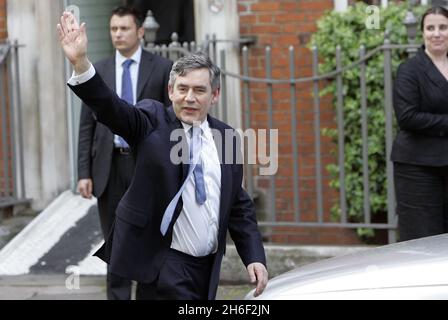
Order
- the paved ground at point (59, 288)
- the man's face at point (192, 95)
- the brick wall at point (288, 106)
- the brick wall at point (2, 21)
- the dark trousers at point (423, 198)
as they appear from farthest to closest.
Result: the brick wall at point (2, 21), the brick wall at point (288, 106), the paved ground at point (59, 288), the dark trousers at point (423, 198), the man's face at point (192, 95)

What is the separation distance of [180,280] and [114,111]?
0.88m

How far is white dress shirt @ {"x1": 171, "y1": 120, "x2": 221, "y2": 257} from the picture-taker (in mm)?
5113

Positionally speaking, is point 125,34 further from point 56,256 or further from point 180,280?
point 180,280

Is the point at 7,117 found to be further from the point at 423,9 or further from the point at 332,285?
the point at 332,285

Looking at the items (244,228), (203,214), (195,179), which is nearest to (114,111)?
(195,179)

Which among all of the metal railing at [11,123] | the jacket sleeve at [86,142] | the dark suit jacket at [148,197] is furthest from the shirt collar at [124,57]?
the dark suit jacket at [148,197]

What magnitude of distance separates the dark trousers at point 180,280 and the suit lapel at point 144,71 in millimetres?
2361

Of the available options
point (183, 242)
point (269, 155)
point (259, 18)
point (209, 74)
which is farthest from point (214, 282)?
point (259, 18)

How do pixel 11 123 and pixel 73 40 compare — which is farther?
pixel 11 123

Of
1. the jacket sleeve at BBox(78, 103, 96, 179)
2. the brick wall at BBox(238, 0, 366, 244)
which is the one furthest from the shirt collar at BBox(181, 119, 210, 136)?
the brick wall at BBox(238, 0, 366, 244)

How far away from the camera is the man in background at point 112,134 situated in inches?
290

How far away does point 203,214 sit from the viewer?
5.14 m

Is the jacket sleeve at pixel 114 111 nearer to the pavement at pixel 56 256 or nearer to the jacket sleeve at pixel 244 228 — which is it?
the jacket sleeve at pixel 244 228

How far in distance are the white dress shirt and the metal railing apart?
4.52m
